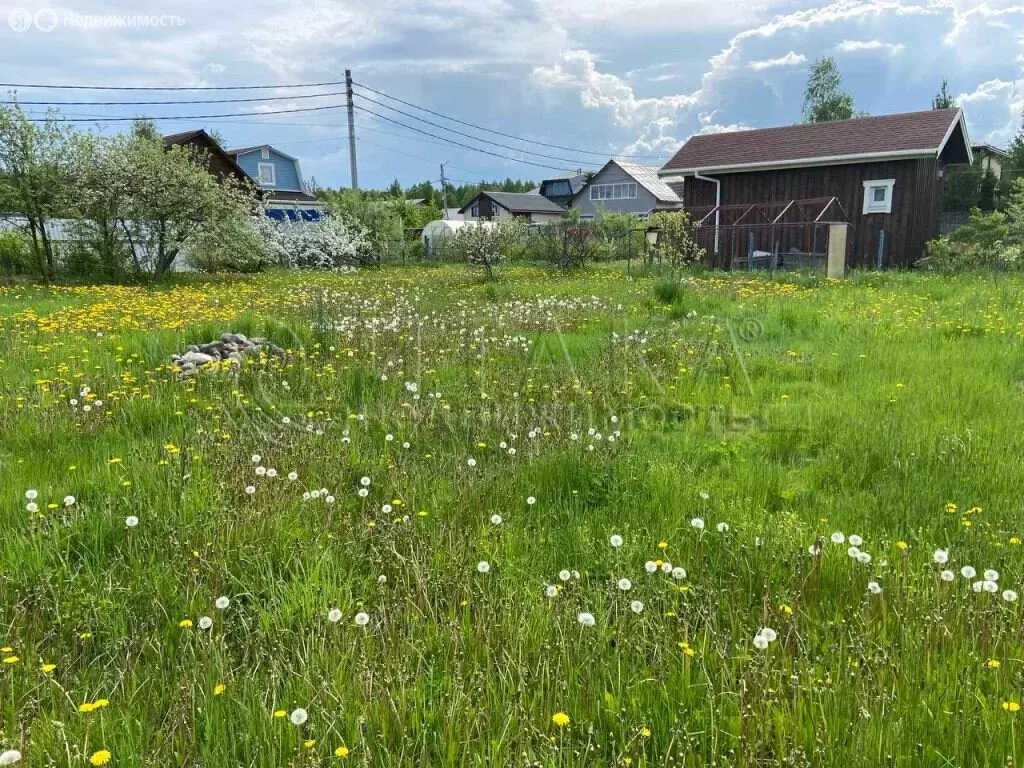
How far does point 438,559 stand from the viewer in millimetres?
3203

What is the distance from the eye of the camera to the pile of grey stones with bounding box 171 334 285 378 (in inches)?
270

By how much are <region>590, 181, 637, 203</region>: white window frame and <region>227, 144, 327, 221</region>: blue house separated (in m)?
28.5

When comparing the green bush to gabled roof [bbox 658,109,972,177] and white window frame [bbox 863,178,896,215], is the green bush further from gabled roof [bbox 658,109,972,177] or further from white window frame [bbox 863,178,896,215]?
white window frame [bbox 863,178,896,215]

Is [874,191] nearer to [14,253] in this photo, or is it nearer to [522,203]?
[14,253]

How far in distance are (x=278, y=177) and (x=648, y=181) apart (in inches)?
1259

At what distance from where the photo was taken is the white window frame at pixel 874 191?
24.3 metres

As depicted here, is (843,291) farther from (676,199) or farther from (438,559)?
(676,199)

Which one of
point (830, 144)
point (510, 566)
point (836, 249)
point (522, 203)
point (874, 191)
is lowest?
point (510, 566)

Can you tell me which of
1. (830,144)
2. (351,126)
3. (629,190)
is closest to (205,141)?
(351,126)

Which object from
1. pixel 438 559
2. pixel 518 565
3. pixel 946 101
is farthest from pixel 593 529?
pixel 946 101

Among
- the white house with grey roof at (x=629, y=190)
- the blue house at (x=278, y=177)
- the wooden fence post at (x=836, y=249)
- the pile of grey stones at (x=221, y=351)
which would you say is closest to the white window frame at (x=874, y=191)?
the wooden fence post at (x=836, y=249)

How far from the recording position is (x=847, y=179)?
2541 cm

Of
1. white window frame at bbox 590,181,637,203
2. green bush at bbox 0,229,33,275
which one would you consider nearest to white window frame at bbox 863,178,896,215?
green bush at bbox 0,229,33,275

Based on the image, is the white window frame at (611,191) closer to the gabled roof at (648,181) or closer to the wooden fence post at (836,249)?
the gabled roof at (648,181)
